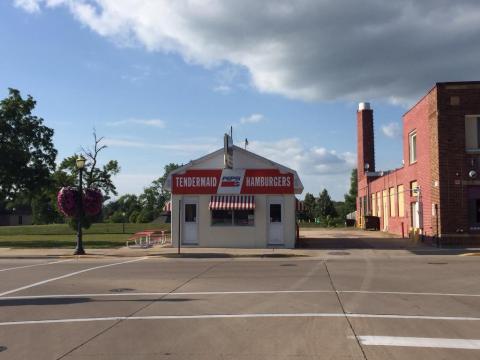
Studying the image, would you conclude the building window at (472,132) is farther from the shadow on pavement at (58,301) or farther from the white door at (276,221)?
the shadow on pavement at (58,301)

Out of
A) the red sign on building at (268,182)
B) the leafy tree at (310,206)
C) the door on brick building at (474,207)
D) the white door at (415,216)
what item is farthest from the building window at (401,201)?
the leafy tree at (310,206)

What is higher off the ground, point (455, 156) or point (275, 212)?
point (455, 156)

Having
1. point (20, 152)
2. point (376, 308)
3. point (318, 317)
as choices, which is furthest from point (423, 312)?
point (20, 152)

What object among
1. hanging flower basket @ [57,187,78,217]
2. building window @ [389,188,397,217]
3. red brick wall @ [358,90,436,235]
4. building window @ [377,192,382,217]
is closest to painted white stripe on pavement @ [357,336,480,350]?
red brick wall @ [358,90,436,235]

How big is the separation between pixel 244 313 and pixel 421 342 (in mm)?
3558

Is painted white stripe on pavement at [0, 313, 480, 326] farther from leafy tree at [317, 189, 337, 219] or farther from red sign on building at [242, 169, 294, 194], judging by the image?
leafy tree at [317, 189, 337, 219]

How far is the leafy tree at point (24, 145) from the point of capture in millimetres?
40062

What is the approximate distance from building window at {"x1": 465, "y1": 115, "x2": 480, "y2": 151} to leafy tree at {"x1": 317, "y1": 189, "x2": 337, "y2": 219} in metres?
62.1

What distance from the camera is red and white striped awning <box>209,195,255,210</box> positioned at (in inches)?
1158

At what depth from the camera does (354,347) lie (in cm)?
792

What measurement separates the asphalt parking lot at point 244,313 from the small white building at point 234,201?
34.1 ft

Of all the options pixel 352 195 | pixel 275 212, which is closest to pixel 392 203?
pixel 275 212

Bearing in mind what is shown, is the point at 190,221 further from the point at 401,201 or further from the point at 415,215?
the point at 401,201

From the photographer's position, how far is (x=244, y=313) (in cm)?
1074
